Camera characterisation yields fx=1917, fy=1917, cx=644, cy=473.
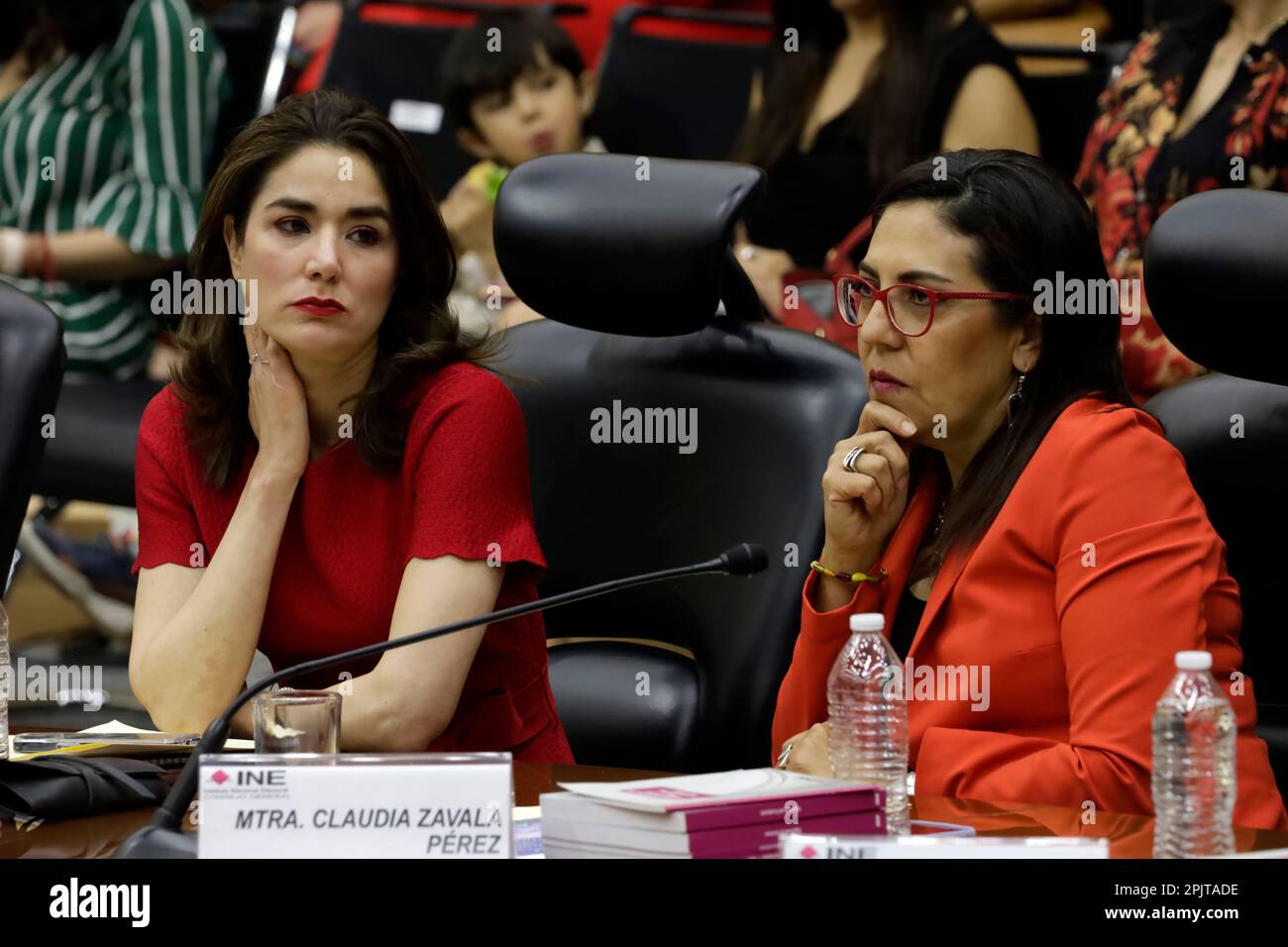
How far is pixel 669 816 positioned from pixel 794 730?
2.35 ft

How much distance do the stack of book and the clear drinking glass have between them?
10.0 inches

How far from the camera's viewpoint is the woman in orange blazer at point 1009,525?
1597 mm

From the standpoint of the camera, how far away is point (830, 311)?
2.91m

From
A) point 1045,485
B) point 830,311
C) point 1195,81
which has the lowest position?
point 1045,485

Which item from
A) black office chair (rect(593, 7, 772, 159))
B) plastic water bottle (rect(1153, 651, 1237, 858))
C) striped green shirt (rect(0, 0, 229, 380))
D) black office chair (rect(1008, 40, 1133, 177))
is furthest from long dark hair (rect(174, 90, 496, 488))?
black office chair (rect(593, 7, 772, 159))

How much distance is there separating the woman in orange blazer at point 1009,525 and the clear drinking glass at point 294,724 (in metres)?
0.47

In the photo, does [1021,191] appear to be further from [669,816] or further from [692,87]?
[692,87]

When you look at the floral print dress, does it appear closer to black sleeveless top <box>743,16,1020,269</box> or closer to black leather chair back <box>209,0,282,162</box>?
black sleeveless top <box>743,16,1020,269</box>

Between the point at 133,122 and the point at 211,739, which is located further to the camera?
the point at 133,122

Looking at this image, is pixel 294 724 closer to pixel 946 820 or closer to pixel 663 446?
pixel 946 820

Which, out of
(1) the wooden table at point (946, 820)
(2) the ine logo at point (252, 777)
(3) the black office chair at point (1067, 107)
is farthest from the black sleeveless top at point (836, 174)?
(2) the ine logo at point (252, 777)

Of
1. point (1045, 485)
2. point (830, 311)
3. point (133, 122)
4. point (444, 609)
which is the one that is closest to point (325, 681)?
point (444, 609)
